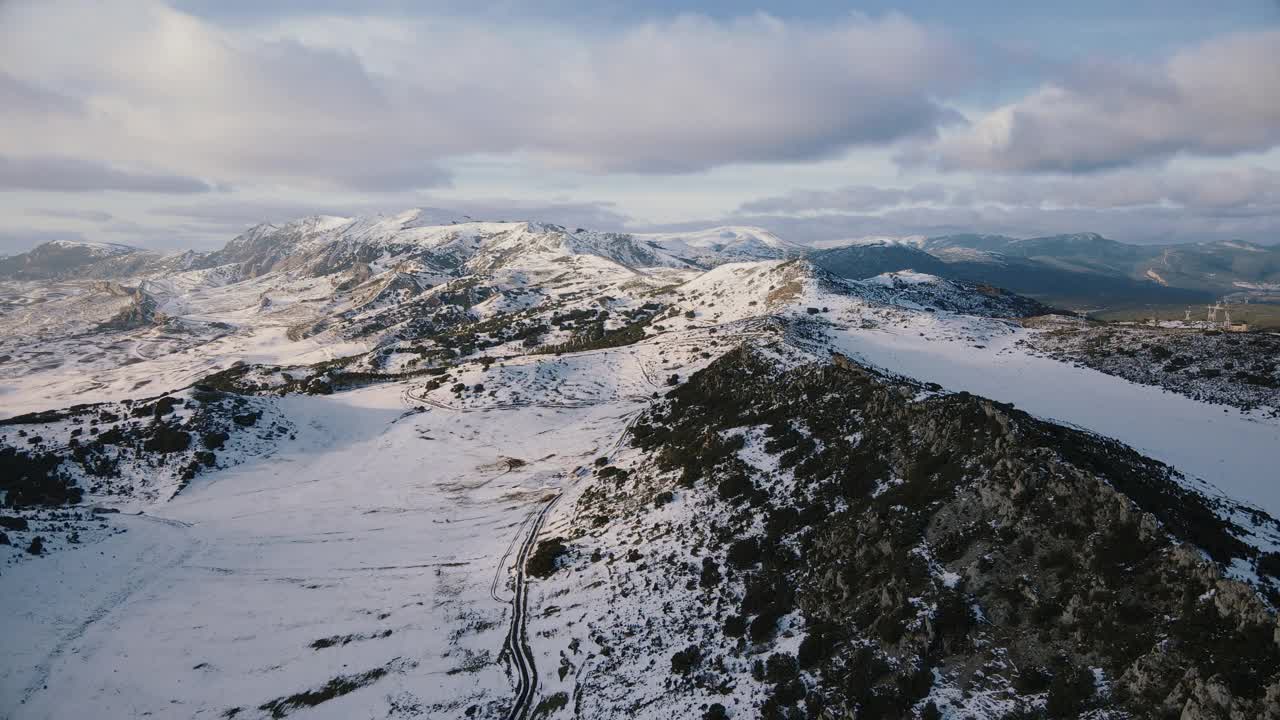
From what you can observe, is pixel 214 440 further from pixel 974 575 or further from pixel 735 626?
pixel 974 575

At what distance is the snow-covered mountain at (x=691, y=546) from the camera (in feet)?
76.3

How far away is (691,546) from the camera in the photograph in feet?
130

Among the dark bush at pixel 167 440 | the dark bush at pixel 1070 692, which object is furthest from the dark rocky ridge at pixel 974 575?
the dark bush at pixel 167 440

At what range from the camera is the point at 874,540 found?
32062 millimetres

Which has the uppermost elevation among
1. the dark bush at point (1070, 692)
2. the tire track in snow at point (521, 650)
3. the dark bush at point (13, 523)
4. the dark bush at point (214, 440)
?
the dark bush at point (1070, 692)

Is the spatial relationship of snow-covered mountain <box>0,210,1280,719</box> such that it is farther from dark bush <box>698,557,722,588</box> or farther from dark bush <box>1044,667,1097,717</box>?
dark bush <box>698,557,722,588</box>

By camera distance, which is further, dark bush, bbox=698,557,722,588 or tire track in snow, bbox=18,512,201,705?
dark bush, bbox=698,557,722,588

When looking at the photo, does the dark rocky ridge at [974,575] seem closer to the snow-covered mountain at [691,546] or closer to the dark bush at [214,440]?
the snow-covered mountain at [691,546]

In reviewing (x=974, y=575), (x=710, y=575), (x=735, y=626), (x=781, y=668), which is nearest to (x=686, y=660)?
(x=735, y=626)

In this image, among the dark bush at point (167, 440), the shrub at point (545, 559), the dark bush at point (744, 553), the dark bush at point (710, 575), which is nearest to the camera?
the dark bush at point (710, 575)

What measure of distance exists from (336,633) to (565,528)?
17.9m

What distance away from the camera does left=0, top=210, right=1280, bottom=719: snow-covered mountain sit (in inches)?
916

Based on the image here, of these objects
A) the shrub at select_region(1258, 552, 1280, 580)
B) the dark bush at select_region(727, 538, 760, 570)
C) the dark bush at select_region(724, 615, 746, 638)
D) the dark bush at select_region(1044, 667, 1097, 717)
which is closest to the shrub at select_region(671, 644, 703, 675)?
the dark bush at select_region(724, 615, 746, 638)

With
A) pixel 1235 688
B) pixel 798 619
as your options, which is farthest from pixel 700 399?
pixel 1235 688
